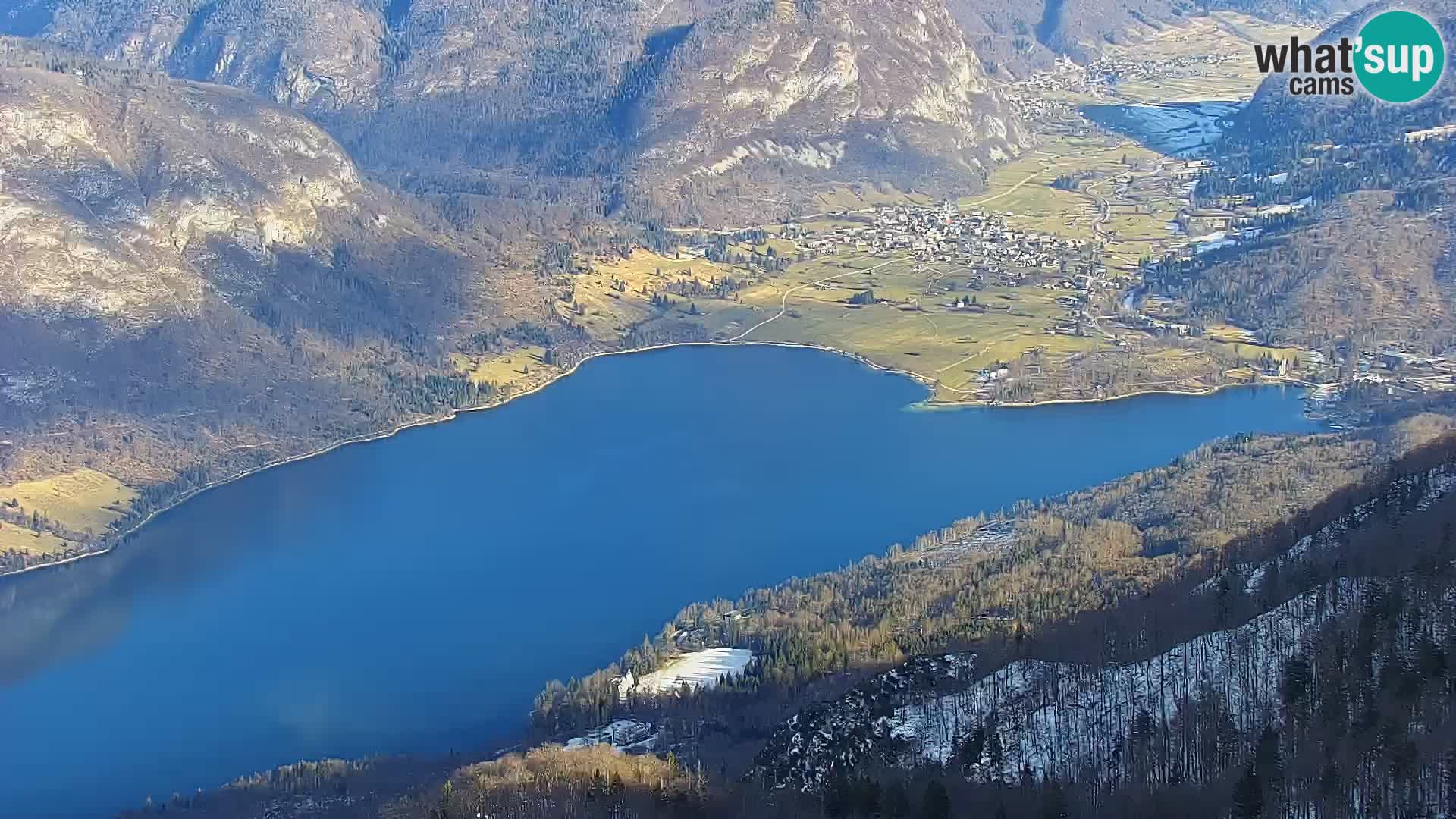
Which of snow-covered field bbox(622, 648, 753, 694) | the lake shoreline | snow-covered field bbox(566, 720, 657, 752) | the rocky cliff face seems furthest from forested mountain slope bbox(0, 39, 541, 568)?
snow-covered field bbox(566, 720, 657, 752)

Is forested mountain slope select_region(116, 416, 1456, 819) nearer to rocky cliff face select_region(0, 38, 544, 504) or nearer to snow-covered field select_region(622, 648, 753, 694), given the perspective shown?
snow-covered field select_region(622, 648, 753, 694)

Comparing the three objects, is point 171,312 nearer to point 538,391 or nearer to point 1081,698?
point 538,391

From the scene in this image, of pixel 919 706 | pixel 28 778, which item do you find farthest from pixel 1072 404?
pixel 28 778

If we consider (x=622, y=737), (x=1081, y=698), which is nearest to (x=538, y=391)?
(x=622, y=737)

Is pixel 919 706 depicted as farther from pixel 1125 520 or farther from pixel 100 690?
pixel 100 690

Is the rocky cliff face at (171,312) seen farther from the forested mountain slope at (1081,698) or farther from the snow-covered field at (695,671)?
the forested mountain slope at (1081,698)

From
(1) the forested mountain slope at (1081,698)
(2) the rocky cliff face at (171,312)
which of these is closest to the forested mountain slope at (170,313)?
(2) the rocky cliff face at (171,312)
